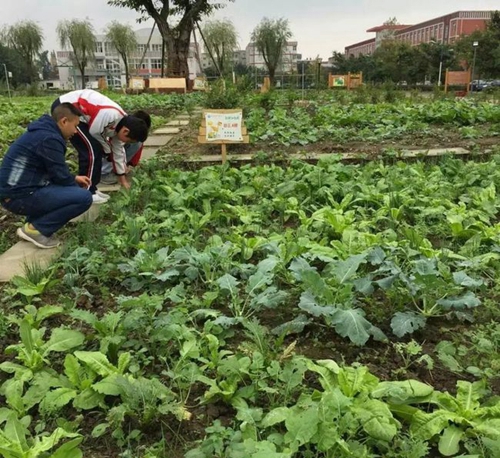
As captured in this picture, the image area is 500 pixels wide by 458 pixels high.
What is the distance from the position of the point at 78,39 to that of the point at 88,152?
52.4 m

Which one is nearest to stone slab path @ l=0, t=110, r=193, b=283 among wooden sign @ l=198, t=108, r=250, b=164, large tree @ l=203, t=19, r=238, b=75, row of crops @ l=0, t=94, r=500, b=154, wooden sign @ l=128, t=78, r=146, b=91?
wooden sign @ l=198, t=108, r=250, b=164

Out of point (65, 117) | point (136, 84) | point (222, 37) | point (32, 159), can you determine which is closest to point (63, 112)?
point (65, 117)

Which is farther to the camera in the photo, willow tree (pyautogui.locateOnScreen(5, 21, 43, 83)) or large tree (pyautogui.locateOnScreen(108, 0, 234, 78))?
willow tree (pyautogui.locateOnScreen(5, 21, 43, 83))

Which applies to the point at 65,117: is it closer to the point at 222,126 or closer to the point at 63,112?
the point at 63,112

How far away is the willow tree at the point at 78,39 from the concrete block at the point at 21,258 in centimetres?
5151

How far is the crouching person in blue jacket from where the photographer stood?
365 centimetres

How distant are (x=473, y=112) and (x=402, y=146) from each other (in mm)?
2994

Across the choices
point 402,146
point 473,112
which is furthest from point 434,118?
point 402,146

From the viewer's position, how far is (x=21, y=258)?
359 cm

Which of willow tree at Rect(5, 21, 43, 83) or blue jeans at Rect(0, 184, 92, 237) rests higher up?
willow tree at Rect(5, 21, 43, 83)

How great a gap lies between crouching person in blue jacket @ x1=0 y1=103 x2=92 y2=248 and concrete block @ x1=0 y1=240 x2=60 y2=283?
74 mm

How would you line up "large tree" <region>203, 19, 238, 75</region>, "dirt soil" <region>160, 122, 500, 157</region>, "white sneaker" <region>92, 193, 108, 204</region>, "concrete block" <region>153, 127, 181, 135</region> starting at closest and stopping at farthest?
"white sneaker" <region>92, 193, 108, 204</region>
"dirt soil" <region>160, 122, 500, 157</region>
"concrete block" <region>153, 127, 181, 135</region>
"large tree" <region>203, 19, 238, 75</region>

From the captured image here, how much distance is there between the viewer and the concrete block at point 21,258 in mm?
3324

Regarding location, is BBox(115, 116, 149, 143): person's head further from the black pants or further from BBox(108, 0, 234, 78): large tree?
BBox(108, 0, 234, 78): large tree
